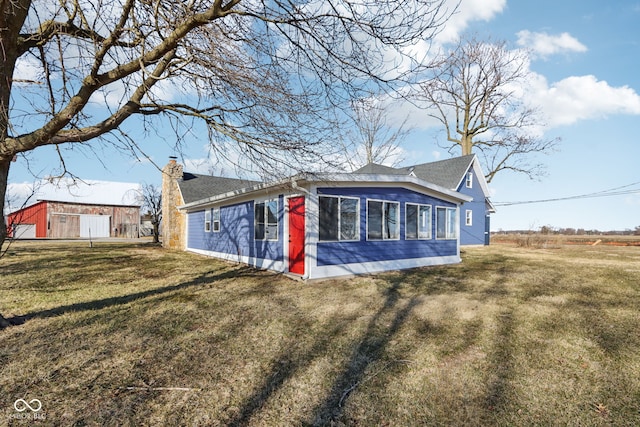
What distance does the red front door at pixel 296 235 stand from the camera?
8539 millimetres

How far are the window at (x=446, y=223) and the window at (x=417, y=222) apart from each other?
2.02 ft

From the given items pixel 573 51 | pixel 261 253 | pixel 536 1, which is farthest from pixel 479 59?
pixel 261 253

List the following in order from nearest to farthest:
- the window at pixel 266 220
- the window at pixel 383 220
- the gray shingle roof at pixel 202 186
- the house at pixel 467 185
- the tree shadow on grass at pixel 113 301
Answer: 1. the tree shadow on grass at pixel 113 301
2. the window at pixel 383 220
3. the window at pixel 266 220
4. the gray shingle roof at pixel 202 186
5. the house at pixel 467 185

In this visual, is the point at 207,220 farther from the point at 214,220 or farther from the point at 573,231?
the point at 573,231

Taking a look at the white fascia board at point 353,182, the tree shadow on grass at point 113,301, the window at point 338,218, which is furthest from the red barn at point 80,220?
the window at point 338,218

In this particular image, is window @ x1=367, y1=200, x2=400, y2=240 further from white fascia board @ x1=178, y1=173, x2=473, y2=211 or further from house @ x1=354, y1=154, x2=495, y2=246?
house @ x1=354, y1=154, x2=495, y2=246

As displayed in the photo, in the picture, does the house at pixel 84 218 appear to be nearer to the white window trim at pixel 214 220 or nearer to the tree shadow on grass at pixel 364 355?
the white window trim at pixel 214 220

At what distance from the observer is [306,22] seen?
3496 millimetres

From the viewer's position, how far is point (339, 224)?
8.84 meters

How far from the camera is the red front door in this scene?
28.0ft

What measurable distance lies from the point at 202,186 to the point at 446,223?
14788 millimetres

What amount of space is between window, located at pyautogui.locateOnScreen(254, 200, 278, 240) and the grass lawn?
9.20 ft

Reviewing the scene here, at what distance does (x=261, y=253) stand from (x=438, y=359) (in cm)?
760

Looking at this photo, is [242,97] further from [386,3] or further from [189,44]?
[386,3]
